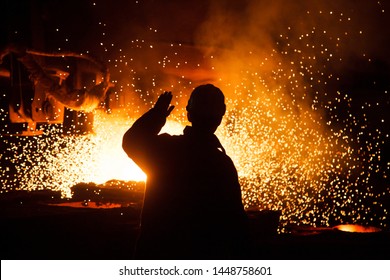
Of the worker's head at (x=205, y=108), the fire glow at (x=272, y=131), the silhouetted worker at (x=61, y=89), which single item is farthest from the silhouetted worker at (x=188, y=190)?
the fire glow at (x=272, y=131)

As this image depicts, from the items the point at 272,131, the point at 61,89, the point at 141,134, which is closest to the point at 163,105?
the point at 141,134

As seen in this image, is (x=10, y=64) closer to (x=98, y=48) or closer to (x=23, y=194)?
(x=98, y=48)

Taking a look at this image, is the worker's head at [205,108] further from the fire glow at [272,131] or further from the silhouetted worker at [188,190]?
the fire glow at [272,131]

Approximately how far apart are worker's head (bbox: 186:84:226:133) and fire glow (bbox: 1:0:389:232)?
6.99ft

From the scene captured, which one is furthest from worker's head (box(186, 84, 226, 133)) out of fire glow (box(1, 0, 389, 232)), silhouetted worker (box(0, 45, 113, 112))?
fire glow (box(1, 0, 389, 232))

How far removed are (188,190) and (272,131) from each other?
567cm

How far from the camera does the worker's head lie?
195 centimetres

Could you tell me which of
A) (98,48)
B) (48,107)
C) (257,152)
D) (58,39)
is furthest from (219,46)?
(257,152)

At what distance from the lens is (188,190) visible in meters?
1.88

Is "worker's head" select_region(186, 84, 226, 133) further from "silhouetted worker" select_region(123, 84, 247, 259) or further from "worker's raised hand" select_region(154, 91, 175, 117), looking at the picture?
"worker's raised hand" select_region(154, 91, 175, 117)

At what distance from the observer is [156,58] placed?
14.4ft

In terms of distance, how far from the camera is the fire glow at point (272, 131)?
4707 millimetres

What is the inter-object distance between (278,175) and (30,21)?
5.54 m

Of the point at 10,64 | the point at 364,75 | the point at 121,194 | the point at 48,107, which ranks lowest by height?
the point at 121,194
